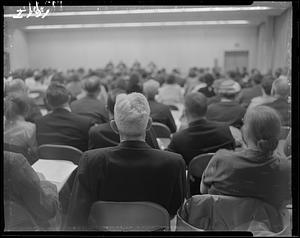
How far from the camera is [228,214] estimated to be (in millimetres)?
1612

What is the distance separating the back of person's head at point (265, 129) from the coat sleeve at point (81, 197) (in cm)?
72

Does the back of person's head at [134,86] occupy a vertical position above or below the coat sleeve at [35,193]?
above

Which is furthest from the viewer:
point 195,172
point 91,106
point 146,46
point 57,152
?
point 146,46

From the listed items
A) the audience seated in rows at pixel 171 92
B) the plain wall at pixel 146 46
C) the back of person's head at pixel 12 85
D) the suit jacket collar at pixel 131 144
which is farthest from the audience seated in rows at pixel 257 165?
the plain wall at pixel 146 46

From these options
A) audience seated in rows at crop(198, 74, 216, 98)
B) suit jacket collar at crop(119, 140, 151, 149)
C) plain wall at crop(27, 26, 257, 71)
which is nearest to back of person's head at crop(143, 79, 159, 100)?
suit jacket collar at crop(119, 140, 151, 149)

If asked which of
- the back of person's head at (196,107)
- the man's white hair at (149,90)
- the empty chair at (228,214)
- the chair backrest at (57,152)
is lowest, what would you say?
the empty chair at (228,214)

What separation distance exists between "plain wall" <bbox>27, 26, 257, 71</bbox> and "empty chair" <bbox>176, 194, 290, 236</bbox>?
1148 centimetres

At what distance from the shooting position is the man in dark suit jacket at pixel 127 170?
1.60 meters

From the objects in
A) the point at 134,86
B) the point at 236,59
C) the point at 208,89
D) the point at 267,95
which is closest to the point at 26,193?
the point at 134,86

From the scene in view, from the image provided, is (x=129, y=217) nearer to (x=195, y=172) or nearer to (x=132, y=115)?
(x=132, y=115)

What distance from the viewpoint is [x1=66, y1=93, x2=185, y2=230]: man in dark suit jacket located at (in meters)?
1.60

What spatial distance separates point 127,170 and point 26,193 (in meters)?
0.43

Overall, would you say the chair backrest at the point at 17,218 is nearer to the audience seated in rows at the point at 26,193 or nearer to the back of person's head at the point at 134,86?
the audience seated in rows at the point at 26,193
